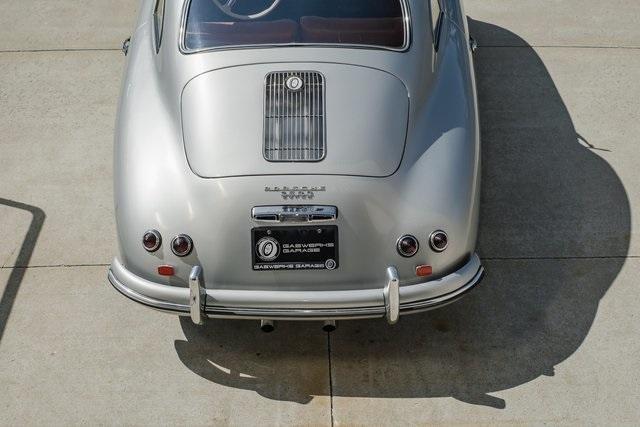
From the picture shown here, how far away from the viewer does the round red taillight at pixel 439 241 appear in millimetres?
4422

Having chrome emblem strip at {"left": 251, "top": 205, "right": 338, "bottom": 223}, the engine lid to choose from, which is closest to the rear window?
the engine lid

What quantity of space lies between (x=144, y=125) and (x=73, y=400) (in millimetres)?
1466

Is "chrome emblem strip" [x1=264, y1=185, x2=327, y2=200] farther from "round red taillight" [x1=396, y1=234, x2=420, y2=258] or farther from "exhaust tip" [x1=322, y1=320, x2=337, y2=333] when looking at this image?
"exhaust tip" [x1=322, y1=320, x2=337, y2=333]

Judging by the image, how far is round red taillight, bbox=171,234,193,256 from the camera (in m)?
4.37

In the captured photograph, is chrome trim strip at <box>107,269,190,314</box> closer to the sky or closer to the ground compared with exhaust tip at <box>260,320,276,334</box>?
closer to the sky

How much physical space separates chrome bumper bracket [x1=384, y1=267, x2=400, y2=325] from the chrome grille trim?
685 mm

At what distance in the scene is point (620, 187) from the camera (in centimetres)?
604

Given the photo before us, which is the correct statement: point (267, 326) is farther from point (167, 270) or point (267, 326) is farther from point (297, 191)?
point (297, 191)

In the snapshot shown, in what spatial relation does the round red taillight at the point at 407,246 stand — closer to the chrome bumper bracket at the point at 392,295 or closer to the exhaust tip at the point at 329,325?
the chrome bumper bracket at the point at 392,295

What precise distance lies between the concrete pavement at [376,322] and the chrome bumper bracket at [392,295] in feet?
1.62

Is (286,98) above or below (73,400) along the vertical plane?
above

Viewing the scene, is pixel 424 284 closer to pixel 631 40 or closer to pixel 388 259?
pixel 388 259

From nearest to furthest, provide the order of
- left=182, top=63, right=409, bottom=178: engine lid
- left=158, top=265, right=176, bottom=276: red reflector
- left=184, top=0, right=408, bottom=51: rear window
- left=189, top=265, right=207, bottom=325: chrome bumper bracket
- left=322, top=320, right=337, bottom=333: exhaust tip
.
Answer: left=189, top=265, right=207, bottom=325: chrome bumper bracket < left=158, top=265, right=176, bottom=276: red reflector < left=182, top=63, right=409, bottom=178: engine lid < left=322, top=320, right=337, bottom=333: exhaust tip < left=184, top=0, right=408, bottom=51: rear window

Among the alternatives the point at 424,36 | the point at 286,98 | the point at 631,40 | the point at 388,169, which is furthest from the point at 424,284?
the point at 631,40
